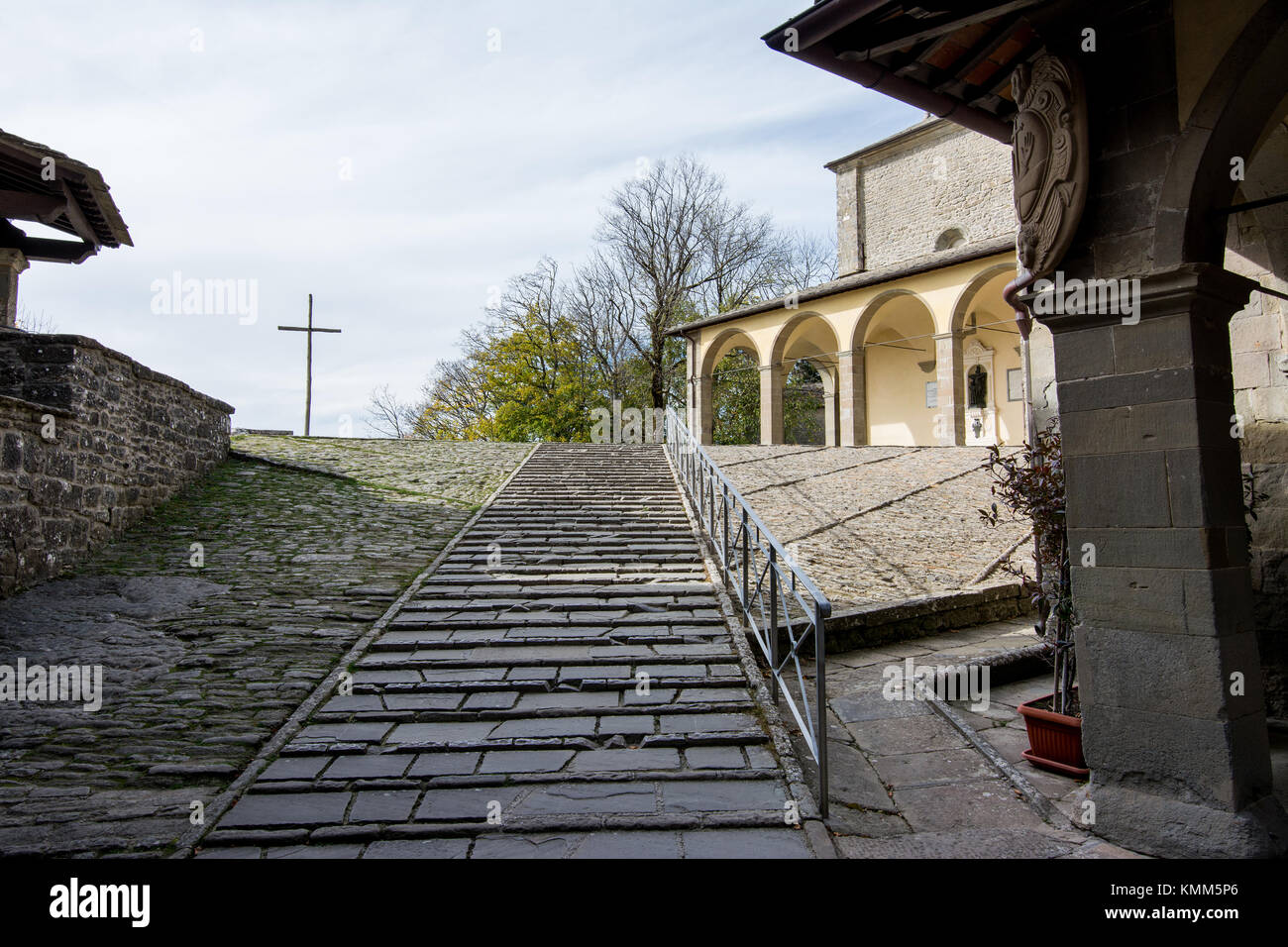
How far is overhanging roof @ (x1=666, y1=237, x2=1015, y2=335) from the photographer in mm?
14406

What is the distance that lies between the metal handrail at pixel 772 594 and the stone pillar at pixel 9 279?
822 cm

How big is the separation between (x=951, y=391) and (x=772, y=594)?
11651 millimetres

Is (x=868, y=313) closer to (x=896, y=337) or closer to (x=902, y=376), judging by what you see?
(x=896, y=337)

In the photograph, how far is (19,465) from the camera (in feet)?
21.7

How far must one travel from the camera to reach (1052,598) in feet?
13.8

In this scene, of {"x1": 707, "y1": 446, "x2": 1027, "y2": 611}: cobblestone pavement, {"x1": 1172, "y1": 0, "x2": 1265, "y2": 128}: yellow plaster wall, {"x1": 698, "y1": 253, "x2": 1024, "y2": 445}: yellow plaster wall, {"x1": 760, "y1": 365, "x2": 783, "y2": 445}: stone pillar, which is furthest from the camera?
{"x1": 760, "y1": 365, "x2": 783, "y2": 445}: stone pillar

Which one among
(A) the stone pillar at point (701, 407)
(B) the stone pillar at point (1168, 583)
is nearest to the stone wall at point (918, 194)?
(A) the stone pillar at point (701, 407)

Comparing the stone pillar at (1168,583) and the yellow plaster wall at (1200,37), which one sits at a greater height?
the yellow plaster wall at (1200,37)

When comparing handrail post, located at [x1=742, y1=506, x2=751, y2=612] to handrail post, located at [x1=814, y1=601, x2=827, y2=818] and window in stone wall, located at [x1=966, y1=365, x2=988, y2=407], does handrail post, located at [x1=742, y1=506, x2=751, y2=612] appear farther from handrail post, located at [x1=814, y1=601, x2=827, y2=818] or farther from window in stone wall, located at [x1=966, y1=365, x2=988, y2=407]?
window in stone wall, located at [x1=966, y1=365, x2=988, y2=407]

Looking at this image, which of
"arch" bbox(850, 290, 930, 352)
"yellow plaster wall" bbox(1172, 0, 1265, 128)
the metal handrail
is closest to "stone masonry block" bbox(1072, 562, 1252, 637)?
the metal handrail

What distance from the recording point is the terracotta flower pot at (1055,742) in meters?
3.92

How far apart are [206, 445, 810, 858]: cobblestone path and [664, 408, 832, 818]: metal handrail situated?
0.27 metres

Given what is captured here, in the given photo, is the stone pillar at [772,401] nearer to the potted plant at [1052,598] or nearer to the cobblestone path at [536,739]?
the cobblestone path at [536,739]

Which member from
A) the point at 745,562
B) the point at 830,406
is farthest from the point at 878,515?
the point at 830,406
